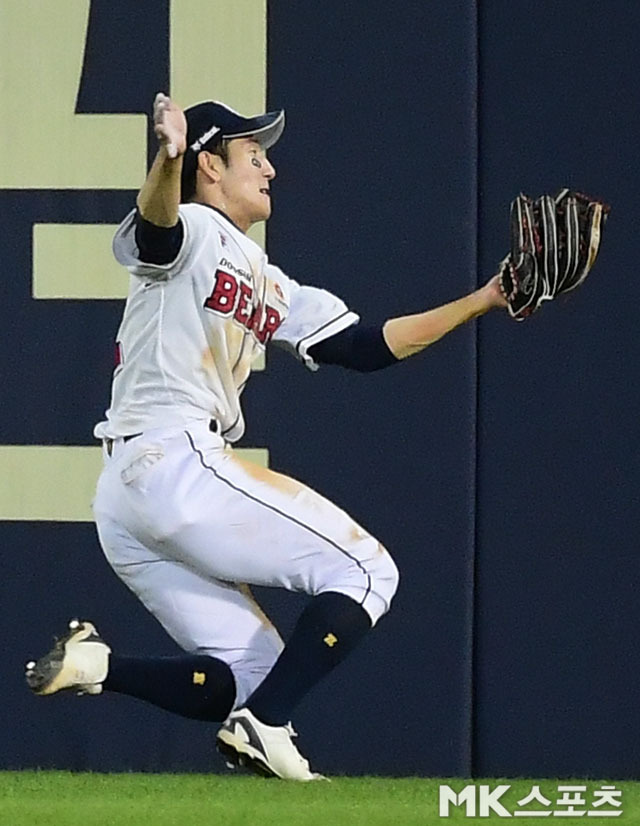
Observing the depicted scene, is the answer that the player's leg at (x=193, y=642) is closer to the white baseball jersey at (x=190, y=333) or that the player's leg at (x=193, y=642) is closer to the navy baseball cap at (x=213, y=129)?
the white baseball jersey at (x=190, y=333)

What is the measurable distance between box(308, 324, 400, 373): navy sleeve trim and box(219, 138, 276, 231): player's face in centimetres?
30

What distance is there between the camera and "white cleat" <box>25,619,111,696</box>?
12.1ft

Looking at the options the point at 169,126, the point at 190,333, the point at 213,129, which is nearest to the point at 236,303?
the point at 190,333

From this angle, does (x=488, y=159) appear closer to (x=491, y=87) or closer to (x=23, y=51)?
(x=491, y=87)

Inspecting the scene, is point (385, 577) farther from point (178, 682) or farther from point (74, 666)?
point (74, 666)

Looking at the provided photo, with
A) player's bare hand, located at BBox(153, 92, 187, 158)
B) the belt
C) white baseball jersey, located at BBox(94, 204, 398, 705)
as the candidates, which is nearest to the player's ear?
white baseball jersey, located at BBox(94, 204, 398, 705)

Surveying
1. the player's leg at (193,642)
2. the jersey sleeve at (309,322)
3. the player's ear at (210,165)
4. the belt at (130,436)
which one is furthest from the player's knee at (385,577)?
the player's ear at (210,165)

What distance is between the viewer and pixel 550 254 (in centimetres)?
395

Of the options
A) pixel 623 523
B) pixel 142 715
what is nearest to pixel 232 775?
pixel 142 715

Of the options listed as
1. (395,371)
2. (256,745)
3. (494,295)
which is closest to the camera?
(256,745)

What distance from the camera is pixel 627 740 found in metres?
4.89

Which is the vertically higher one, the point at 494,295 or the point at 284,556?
the point at 494,295

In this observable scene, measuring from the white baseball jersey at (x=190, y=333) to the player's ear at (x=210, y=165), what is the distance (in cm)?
13

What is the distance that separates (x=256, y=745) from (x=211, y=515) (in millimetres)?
426
